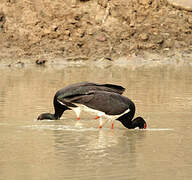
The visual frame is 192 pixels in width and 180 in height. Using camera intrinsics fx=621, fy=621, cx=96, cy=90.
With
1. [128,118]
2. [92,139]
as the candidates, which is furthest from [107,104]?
[92,139]

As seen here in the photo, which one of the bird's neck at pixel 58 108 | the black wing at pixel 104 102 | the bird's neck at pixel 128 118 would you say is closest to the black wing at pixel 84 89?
the black wing at pixel 104 102

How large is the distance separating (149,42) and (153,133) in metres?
11.8

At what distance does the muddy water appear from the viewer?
6.62m

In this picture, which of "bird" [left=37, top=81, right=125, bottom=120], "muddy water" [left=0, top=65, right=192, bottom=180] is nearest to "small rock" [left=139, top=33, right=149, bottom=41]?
"muddy water" [left=0, top=65, right=192, bottom=180]

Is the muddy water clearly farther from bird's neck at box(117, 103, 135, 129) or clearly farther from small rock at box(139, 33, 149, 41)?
small rock at box(139, 33, 149, 41)

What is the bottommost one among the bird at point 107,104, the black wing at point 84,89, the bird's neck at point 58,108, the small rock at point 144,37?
the small rock at point 144,37

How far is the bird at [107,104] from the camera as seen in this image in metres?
8.82

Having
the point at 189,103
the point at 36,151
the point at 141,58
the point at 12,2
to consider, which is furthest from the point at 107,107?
the point at 12,2

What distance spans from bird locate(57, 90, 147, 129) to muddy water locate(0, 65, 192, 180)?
236mm

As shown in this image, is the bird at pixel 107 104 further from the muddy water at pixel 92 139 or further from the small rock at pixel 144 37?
the small rock at pixel 144 37

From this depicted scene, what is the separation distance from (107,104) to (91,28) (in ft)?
38.9

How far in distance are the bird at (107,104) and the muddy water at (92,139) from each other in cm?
24

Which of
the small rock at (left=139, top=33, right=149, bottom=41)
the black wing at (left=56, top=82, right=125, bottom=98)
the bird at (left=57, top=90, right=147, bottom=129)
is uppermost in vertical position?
the black wing at (left=56, top=82, right=125, bottom=98)

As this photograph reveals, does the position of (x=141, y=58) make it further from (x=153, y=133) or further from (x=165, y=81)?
(x=153, y=133)
